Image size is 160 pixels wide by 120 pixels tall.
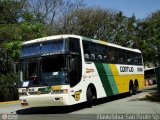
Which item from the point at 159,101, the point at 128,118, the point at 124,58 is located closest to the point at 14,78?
the point at 124,58

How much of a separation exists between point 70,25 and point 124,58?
2267cm

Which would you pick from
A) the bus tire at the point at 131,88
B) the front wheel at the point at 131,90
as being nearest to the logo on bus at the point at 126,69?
the bus tire at the point at 131,88

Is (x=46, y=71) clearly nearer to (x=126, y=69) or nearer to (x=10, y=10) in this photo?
(x=126, y=69)

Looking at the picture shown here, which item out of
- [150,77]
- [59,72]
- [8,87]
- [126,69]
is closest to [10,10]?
[8,87]

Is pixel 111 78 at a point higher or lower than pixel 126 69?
lower

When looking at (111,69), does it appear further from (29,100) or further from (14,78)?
(14,78)

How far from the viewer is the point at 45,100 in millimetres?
16609

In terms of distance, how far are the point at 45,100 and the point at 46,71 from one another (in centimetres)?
122

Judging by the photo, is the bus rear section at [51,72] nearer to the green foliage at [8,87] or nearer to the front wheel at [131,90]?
the front wheel at [131,90]

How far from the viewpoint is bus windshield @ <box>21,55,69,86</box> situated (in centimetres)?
1645

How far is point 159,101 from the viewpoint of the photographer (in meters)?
20.0

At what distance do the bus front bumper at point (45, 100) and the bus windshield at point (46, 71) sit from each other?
1.68ft

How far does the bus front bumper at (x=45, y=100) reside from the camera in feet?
53.5

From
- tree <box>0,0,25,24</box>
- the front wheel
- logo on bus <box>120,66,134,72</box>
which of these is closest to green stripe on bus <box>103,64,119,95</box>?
logo on bus <box>120,66,134,72</box>
